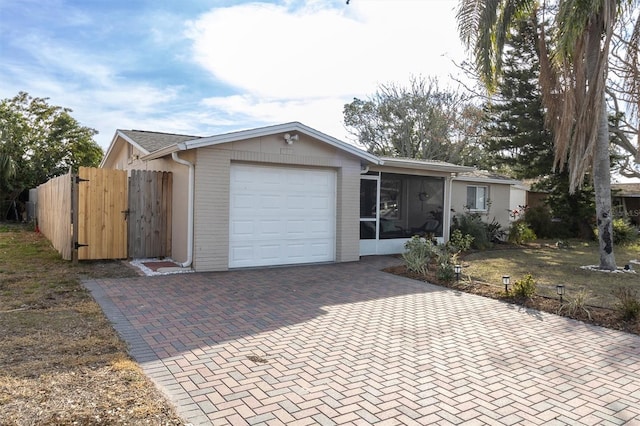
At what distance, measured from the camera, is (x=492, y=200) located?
18062 mm

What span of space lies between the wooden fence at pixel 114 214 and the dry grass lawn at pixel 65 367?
2.38 m

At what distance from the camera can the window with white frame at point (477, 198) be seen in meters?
17.3

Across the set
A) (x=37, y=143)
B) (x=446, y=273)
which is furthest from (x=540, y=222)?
(x=37, y=143)

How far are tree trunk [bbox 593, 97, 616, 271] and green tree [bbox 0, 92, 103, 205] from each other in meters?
25.7

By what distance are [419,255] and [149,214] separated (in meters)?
6.57

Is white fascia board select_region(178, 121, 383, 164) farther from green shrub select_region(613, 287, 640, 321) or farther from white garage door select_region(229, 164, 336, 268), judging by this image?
green shrub select_region(613, 287, 640, 321)

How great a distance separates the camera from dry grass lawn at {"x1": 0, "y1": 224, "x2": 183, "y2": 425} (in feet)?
11.0

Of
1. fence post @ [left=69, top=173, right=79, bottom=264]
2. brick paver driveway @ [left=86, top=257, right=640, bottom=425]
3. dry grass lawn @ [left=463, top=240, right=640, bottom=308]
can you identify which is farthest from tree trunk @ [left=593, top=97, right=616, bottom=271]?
fence post @ [left=69, top=173, right=79, bottom=264]

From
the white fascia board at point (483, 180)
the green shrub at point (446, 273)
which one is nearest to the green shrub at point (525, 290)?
the green shrub at point (446, 273)

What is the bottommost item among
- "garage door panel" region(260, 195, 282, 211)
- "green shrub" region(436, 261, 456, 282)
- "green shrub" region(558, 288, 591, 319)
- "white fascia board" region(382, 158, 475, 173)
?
"green shrub" region(558, 288, 591, 319)

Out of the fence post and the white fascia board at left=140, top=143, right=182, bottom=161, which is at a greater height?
the white fascia board at left=140, top=143, right=182, bottom=161

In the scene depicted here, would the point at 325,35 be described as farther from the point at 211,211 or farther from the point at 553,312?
the point at 553,312

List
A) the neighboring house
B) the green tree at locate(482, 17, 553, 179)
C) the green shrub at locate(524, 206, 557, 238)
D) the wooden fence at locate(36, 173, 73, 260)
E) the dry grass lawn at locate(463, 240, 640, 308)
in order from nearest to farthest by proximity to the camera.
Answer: the dry grass lawn at locate(463, 240, 640, 308)
the wooden fence at locate(36, 173, 73, 260)
the green shrub at locate(524, 206, 557, 238)
the green tree at locate(482, 17, 553, 179)
the neighboring house

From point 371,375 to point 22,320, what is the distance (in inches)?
180
